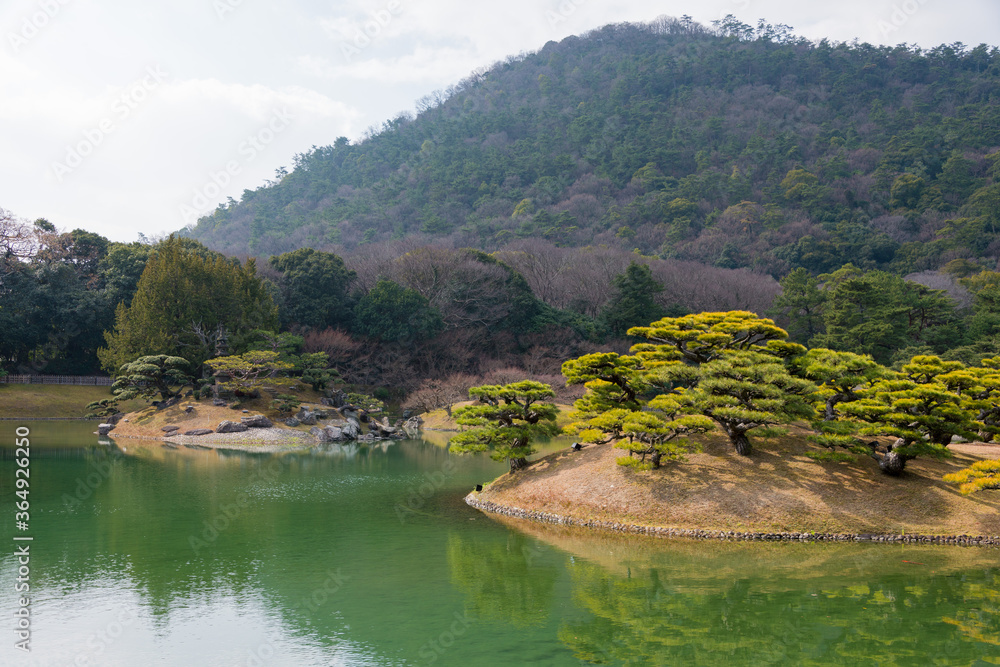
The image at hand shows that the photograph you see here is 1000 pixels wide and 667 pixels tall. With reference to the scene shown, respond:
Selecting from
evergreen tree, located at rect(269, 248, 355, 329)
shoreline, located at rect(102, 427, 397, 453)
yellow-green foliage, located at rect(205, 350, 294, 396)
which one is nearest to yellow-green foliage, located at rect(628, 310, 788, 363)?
shoreline, located at rect(102, 427, 397, 453)

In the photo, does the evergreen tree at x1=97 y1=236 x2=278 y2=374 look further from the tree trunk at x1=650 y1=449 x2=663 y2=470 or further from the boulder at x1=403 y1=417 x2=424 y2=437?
the tree trunk at x1=650 y1=449 x2=663 y2=470

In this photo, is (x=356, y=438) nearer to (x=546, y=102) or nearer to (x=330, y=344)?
(x=330, y=344)

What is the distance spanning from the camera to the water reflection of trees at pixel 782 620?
7.84 meters

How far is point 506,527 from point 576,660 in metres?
6.76

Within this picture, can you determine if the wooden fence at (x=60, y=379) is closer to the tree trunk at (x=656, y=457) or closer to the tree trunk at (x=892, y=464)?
the tree trunk at (x=656, y=457)

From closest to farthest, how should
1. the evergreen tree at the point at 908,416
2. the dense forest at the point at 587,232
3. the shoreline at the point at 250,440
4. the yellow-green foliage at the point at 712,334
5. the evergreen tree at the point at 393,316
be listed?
1. the evergreen tree at the point at 908,416
2. the yellow-green foliage at the point at 712,334
3. the shoreline at the point at 250,440
4. the dense forest at the point at 587,232
5. the evergreen tree at the point at 393,316

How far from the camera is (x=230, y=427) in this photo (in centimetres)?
2888

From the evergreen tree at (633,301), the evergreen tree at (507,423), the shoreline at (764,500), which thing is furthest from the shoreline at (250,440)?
the evergreen tree at (633,301)

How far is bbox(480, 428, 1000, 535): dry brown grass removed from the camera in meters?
13.3

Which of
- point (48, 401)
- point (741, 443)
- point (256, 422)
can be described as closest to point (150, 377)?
point (256, 422)

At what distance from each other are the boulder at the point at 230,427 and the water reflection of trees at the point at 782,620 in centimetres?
2180

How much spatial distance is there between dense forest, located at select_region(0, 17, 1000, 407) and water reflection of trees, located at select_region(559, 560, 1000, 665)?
25.2 metres

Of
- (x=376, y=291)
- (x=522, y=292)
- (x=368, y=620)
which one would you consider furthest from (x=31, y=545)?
(x=522, y=292)

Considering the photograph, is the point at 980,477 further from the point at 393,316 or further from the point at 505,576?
the point at 393,316
